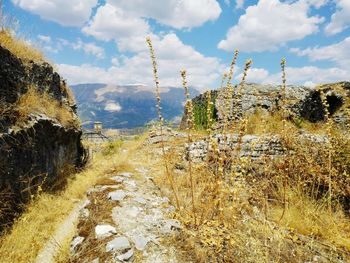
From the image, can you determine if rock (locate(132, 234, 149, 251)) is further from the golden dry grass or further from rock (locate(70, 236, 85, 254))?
rock (locate(70, 236, 85, 254))

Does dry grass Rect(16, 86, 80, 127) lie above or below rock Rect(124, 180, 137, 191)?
above

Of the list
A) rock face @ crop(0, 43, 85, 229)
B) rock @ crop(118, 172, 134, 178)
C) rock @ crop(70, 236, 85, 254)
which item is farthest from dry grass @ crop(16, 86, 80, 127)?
rock @ crop(70, 236, 85, 254)

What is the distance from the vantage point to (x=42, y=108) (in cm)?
1124

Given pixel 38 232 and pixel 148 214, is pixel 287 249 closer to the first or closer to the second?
pixel 148 214

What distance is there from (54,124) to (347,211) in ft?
28.0

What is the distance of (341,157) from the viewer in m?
8.20

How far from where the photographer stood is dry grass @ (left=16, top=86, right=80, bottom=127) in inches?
373

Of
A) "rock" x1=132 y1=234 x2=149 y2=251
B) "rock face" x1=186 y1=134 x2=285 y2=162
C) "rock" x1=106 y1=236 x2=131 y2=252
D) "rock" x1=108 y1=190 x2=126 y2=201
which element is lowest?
"rock" x1=132 y1=234 x2=149 y2=251

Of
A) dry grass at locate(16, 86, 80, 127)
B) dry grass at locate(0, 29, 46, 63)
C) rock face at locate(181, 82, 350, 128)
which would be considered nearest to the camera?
dry grass at locate(16, 86, 80, 127)

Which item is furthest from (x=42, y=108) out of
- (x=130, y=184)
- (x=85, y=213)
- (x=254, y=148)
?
(x=254, y=148)

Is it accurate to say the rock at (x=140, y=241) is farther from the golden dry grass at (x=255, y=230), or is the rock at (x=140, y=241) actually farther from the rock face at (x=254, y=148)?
the rock face at (x=254, y=148)

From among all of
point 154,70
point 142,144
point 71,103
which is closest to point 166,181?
point 154,70

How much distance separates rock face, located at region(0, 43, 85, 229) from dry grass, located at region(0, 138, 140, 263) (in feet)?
1.16

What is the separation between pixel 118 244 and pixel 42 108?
6.98 m
